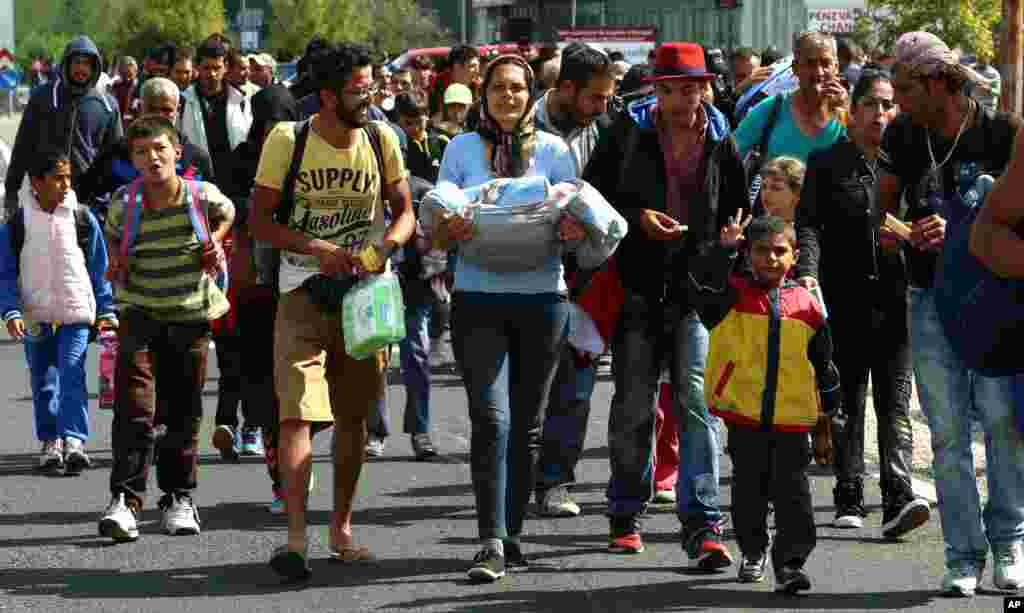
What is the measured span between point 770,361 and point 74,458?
429cm

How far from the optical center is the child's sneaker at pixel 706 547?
834 centimetres

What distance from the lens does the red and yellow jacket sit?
8039 mm

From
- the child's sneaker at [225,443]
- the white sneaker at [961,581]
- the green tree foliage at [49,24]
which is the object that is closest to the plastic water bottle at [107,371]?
the child's sneaker at [225,443]

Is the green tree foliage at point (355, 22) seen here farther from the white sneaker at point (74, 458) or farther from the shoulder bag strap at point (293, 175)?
the shoulder bag strap at point (293, 175)

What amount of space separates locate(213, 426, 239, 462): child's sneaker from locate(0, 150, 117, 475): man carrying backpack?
648 millimetres

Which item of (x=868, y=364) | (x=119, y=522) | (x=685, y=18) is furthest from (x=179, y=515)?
(x=685, y=18)

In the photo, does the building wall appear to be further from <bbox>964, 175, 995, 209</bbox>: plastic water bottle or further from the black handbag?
<bbox>964, 175, 995, 209</bbox>: plastic water bottle

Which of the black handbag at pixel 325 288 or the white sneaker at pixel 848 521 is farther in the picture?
the white sneaker at pixel 848 521

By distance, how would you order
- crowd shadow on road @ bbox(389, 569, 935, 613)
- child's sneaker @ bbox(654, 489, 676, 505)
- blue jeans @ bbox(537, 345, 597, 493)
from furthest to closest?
child's sneaker @ bbox(654, 489, 676, 505) → blue jeans @ bbox(537, 345, 597, 493) → crowd shadow on road @ bbox(389, 569, 935, 613)

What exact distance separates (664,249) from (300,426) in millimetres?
1556

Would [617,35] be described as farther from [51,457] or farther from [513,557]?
[513,557]

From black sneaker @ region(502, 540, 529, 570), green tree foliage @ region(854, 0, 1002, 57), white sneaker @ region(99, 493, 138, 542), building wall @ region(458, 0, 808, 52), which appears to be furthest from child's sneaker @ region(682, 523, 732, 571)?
building wall @ region(458, 0, 808, 52)

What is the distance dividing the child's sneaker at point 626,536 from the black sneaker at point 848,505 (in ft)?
3.42

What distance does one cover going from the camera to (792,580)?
25.8 feet
